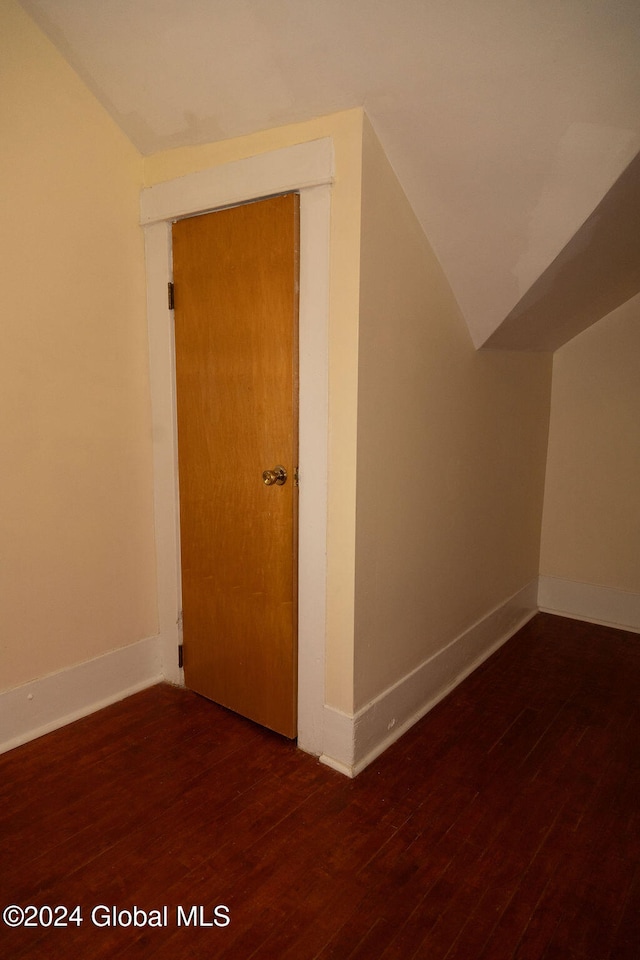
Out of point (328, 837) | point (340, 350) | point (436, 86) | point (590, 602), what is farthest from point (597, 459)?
point (328, 837)

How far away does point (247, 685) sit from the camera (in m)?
2.35

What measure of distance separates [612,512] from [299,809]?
2.49m

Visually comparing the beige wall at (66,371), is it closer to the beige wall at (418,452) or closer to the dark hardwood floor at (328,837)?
the dark hardwood floor at (328,837)

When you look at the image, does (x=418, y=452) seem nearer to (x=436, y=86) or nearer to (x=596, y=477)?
(x=436, y=86)

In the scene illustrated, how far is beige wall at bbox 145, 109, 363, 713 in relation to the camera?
6.13 ft

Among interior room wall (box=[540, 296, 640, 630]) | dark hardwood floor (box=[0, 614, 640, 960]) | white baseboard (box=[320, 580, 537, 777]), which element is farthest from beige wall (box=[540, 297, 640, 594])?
dark hardwood floor (box=[0, 614, 640, 960])

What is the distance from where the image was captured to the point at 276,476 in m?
2.12

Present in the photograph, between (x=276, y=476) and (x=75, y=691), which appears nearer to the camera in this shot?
(x=276, y=476)

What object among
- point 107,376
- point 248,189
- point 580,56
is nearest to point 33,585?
point 107,376

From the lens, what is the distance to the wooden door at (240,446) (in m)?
2.08

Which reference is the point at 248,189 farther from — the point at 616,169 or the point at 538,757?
the point at 538,757

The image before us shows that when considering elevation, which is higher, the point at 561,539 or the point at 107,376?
the point at 107,376

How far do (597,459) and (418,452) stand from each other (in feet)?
5.55

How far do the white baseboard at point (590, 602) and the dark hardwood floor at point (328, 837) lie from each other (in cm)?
100
